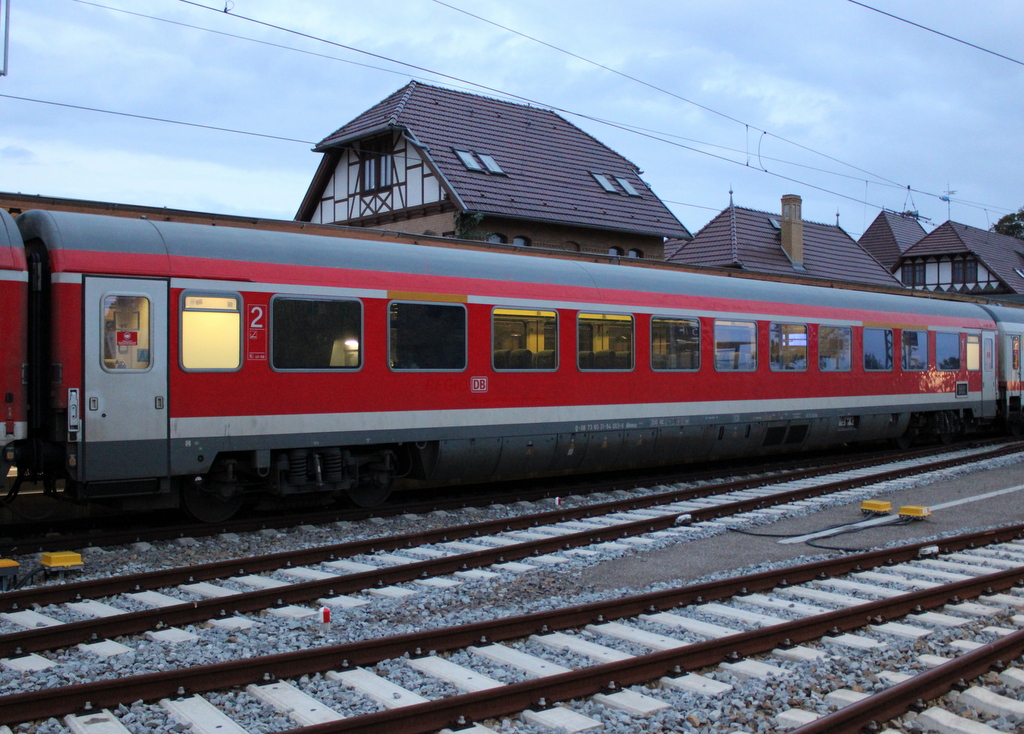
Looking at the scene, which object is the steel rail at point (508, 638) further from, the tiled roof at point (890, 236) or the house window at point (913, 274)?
the tiled roof at point (890, 236)

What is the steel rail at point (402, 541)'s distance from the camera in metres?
7.03

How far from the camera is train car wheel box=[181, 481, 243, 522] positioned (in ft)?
31.7

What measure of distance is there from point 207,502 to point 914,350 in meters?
13.7

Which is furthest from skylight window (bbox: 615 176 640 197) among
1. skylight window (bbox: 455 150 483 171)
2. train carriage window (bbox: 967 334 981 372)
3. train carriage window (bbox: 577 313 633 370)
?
train carriage window (bbox: 577 313 633 370)

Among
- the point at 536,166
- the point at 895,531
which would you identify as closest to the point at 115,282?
the point at 895,531

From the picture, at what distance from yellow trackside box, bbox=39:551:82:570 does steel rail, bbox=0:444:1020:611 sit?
2.15ft

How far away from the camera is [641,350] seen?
518 inches

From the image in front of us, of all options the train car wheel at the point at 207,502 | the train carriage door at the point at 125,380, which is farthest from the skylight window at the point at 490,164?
the train carriage door at the point at 125,380

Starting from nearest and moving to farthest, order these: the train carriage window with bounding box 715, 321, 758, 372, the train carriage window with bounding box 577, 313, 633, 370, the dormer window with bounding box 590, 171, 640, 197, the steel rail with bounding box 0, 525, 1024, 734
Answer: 1. the steel rail with bounding box 0, 525, 1024, 734
2. the train carriage window with bounding box 577, 313, 633, 370
3. the train carriage window with bounding box 715, 321, 758, 372
4. the dormer window with bounding box 590, 171, 640, 197

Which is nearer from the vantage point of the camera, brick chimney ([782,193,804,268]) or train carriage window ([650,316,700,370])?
train carriage window ([650,316,700,370])

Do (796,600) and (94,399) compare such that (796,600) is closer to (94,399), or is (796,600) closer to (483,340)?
(483,340)

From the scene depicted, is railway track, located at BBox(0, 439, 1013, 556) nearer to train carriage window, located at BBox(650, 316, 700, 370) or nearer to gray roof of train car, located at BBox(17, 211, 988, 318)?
train carriage window, located at BBox(650, 316, 700, 370)

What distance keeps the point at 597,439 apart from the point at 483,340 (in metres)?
2.37

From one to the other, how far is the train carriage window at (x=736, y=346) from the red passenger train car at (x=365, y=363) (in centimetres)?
3
